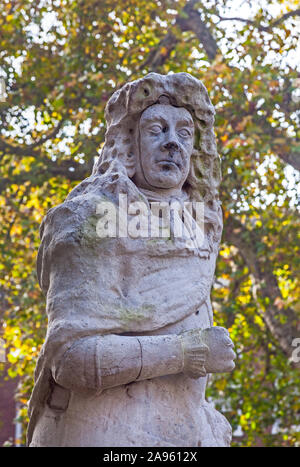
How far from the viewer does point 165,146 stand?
4234 mm

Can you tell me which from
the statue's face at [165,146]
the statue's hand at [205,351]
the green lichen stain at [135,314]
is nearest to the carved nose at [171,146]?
the statue's face at [165,146]

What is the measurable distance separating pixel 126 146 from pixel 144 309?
1.06m

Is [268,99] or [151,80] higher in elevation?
[268,99]

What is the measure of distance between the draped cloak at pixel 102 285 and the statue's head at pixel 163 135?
0.33 m

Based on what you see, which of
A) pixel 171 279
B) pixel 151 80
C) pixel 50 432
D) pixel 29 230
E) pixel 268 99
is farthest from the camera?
pixel 29 230

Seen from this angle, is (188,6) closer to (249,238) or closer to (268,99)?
(268,99)

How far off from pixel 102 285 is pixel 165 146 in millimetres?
935

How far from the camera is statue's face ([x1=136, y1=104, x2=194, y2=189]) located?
4227 millimetres

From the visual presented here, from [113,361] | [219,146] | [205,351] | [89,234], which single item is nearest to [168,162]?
[89,234]

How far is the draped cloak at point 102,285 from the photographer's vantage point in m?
3.63

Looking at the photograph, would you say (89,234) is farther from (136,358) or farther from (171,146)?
(171,146)

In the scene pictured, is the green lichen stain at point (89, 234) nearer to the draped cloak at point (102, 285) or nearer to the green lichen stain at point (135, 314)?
the draped cloak at point (102, 285)
